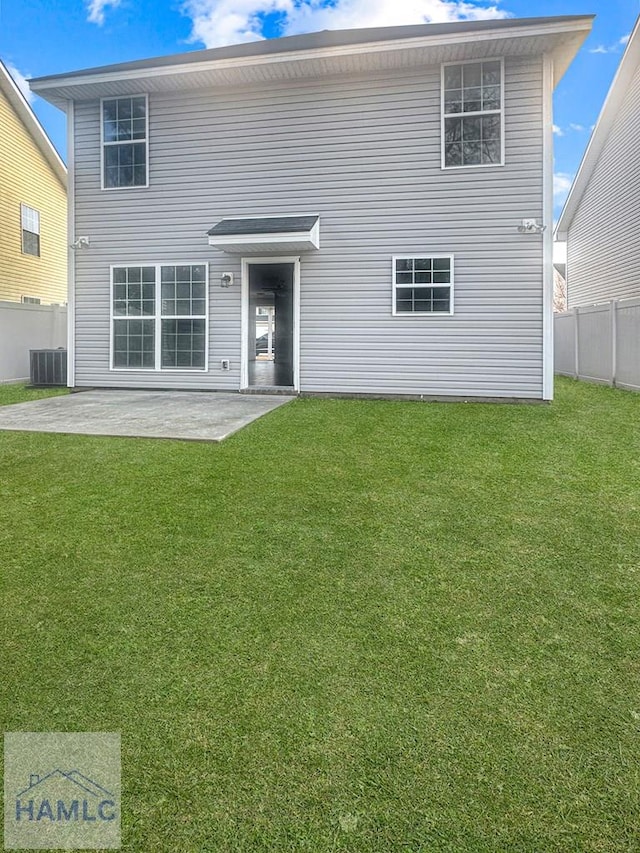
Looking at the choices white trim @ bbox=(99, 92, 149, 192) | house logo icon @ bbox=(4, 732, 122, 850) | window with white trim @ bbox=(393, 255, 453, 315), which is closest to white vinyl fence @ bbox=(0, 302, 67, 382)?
white trim @ bbox=(99, 92, 149, 192)

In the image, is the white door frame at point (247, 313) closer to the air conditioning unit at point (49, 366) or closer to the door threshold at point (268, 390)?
the door threshold at point (268, 390)

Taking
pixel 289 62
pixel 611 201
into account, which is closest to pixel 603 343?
pixel 611 201

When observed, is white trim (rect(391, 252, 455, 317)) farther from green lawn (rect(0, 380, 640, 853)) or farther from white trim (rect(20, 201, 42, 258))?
white trim (rect(20, 201, 42, 258))

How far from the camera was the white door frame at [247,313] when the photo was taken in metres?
9.05

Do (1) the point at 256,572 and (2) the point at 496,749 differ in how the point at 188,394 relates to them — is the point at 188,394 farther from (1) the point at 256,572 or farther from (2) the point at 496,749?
(2) the point at 496,749

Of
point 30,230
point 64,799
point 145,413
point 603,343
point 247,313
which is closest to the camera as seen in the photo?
point 64,799

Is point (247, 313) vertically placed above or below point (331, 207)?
below

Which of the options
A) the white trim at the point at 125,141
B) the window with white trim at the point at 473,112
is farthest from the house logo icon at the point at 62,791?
the white trim at the point at 125,141

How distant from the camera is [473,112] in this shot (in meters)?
8.27

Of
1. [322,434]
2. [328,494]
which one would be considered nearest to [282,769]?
[328,494]

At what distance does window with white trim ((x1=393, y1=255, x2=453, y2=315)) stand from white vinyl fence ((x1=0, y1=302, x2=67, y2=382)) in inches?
324

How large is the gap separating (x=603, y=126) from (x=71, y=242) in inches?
540

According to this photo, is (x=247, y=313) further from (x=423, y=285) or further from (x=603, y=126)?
(x=603, y=126)

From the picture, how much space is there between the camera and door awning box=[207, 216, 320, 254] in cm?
832
